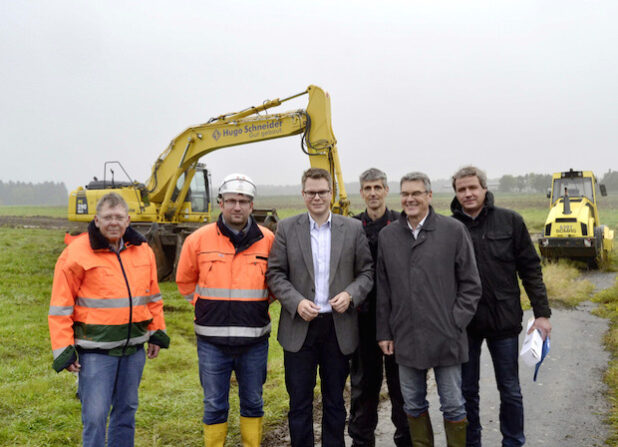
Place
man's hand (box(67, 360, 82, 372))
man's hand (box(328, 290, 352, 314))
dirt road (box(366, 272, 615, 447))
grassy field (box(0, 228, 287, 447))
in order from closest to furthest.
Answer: man's hand (box(67, 360, 82, 372)), man's hand (box(328, 290, 352, 314)), dirt road (box(366, 272, 615, 447)), grassy field (box(0, 228, 287, 447))

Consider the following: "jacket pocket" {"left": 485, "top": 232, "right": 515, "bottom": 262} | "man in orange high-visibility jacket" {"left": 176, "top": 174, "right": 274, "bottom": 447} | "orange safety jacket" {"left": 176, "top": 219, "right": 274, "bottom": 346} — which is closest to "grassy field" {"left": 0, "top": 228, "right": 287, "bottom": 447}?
"man in orange high-visibility jacket" {"left": 176, "top": 174, "right": 274, "bottom": 447}

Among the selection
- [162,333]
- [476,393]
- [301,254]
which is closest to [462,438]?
[476,393]

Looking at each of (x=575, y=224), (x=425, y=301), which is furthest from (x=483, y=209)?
(x=575, y=224)

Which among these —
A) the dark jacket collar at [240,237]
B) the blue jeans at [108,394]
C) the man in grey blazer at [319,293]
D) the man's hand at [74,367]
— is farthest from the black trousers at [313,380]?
the man's hand at [74,367]

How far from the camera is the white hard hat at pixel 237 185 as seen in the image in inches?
131

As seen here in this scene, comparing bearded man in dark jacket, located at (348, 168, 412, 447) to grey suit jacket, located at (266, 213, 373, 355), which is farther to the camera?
bearded man in dark jacket, located at (348, 168, 412, 447)

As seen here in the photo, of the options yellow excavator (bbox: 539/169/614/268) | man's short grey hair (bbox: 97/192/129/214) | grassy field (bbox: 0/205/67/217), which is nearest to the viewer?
man's short grey hair (bbox: 97/192/129/214)

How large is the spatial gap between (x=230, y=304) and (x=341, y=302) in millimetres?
769

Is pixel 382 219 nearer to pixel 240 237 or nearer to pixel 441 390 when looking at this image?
pixel 240 237

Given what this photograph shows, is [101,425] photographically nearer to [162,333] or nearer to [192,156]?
[162,333]

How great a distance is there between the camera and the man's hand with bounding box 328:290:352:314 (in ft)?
10.3

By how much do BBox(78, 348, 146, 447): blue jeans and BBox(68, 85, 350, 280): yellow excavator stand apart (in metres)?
6.67

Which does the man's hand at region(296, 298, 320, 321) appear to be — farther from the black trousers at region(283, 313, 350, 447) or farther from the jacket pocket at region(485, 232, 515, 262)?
the jacket pocket at region(485, 232, 515, 262)

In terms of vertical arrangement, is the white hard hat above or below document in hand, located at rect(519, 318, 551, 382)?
above
